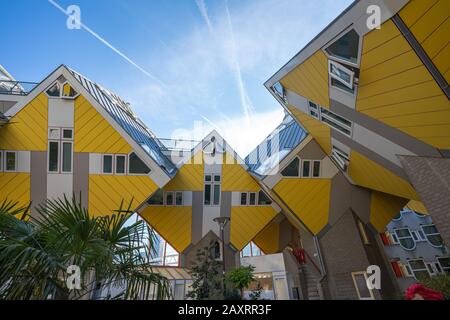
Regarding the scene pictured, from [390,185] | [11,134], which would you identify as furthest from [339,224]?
[11,134]

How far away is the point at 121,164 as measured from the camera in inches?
572

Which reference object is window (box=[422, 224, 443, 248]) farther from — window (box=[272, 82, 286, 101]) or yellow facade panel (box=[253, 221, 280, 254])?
window (box=[272, 82, 286, 101])

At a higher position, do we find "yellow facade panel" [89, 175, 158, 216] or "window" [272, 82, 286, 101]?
"window" [272, 82, 286, 101]

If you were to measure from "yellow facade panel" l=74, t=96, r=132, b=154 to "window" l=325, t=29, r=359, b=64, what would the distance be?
10545 millimetres

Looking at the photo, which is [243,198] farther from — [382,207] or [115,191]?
[382,207]

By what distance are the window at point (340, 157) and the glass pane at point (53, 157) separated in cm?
1395

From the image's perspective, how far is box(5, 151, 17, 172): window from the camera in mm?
13941

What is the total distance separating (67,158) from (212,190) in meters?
8.35

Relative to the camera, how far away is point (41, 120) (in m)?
14.1

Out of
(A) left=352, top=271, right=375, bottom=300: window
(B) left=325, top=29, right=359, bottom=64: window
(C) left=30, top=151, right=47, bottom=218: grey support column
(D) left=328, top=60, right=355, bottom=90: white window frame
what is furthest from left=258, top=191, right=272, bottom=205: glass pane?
(C) left=30, top=151, right=47, bottom=218: grey support column

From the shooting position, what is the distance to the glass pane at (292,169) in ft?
51.8

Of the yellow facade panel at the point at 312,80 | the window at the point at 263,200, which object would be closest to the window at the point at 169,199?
the window at the point at 263,200

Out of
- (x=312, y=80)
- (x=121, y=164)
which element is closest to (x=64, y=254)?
(x=312, y=80)
